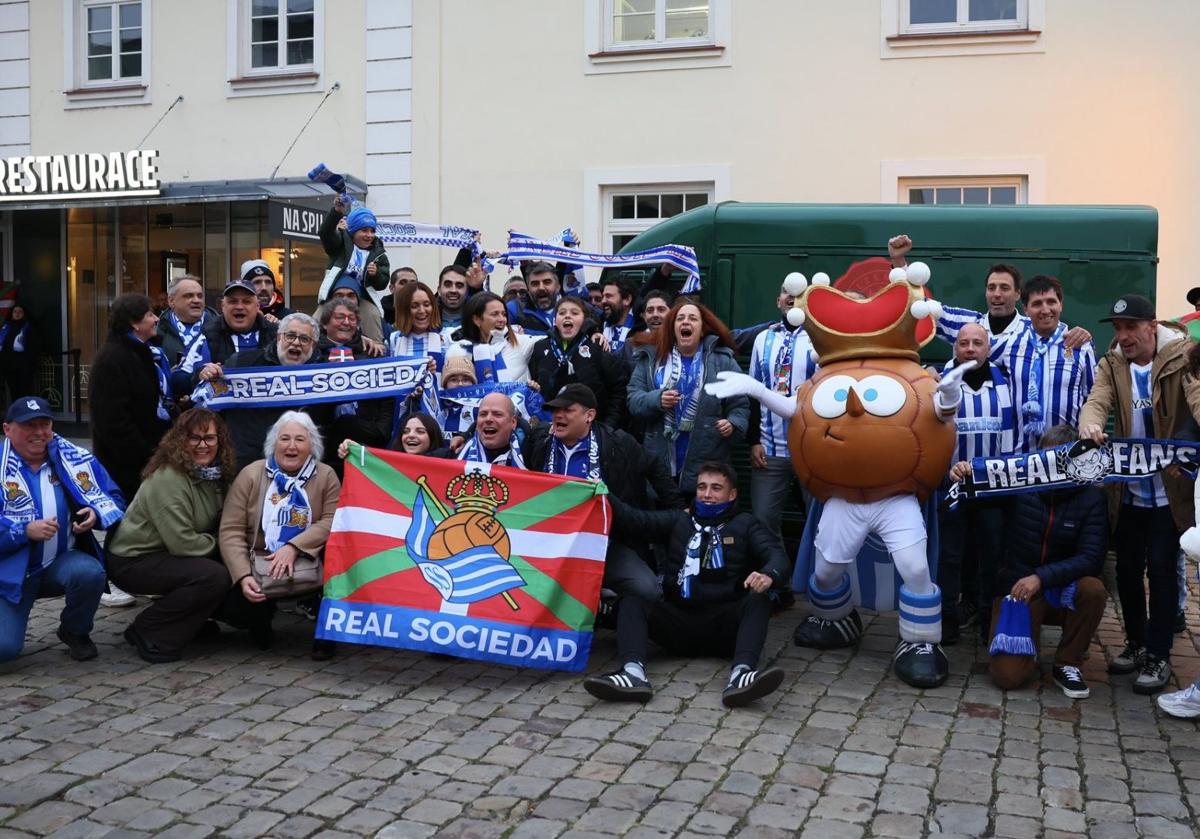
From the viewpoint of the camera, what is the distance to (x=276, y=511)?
630cm

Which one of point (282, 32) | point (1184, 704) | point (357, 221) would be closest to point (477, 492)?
point (357, 221)

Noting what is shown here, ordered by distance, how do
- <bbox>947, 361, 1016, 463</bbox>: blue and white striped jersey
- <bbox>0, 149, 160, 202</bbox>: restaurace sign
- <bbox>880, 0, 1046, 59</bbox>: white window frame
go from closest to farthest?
1. <bbox>947, 361, 1016, 463</bbox>: blue and white striped jersey
2. <bbox>880, 0, 1046, 59</bbox>: white window frame
3. <bbox>0, 149, 160, 202</bbox>: restaurace sign

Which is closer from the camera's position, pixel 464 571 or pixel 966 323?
pixel 464 571

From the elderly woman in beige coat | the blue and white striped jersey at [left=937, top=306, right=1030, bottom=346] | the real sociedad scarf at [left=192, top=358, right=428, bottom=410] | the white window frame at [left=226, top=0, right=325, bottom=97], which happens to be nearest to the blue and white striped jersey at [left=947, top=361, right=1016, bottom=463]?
the blue and white striped jersey at [left=937, top=306, right=1030, bottom=346]

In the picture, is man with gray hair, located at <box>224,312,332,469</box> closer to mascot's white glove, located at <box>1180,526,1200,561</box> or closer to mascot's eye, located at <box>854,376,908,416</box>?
mascot's eye, located at <box>854,376,908,416</box>

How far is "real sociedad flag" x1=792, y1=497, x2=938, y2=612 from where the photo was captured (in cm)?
643

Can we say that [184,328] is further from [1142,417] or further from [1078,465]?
[1142,417]

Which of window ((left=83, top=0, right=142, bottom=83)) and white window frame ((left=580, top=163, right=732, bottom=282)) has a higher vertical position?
window ((left=83, top=0, right=142, bottom=83))

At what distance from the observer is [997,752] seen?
500 cm

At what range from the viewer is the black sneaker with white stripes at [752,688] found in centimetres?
542

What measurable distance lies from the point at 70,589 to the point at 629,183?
7982 millimetres

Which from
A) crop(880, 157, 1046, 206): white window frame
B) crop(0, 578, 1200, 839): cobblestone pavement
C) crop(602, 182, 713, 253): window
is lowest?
crop(0, 578, 1200, 839): cobblestone pavement

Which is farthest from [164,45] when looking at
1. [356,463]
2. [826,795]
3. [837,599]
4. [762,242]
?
[826,795]

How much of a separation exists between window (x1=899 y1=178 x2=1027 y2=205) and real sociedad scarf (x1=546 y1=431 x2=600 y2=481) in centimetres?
664
